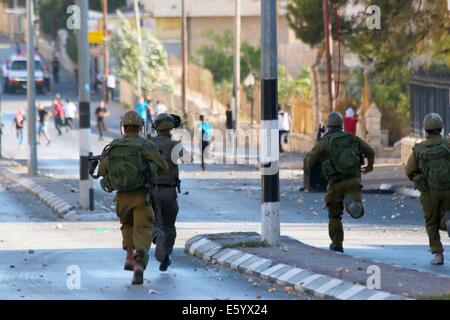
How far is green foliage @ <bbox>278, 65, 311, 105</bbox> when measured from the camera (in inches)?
2287

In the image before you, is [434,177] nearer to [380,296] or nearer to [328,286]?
[328,286]

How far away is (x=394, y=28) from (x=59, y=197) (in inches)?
396

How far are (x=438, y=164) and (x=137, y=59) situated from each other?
51993 millimetres

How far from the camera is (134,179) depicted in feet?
47.4

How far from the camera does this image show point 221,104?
6625 cm

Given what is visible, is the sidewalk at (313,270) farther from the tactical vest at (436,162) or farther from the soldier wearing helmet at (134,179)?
the soldier wearing helmet at (134,179)

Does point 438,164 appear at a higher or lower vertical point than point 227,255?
higher

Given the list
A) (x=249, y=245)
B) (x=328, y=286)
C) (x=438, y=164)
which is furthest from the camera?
(x=249, y=245)

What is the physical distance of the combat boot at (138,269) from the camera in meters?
14.4

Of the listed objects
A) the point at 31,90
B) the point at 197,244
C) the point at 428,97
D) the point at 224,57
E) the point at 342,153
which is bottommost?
the point at 197,244

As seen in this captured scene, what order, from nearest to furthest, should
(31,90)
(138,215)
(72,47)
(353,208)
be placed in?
1. (138,215)
2. (353,208)
3. (31,90)
4. (72,47)

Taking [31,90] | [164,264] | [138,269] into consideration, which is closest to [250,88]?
[31,90]

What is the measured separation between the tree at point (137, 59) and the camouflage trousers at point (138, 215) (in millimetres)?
51459
